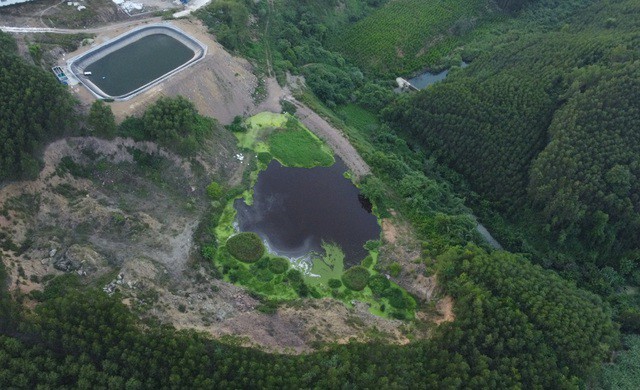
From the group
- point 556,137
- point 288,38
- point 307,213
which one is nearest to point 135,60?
point 288,38

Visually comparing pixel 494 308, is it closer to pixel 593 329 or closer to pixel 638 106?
pixel 593 329

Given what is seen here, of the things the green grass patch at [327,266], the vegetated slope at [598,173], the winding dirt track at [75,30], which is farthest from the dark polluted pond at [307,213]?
the winding dirt track at [75,30]

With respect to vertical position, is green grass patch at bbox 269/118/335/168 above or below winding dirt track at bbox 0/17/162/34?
below

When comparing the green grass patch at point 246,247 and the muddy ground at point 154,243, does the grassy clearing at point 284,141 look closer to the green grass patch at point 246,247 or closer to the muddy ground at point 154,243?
the muddy ground at point 154,243

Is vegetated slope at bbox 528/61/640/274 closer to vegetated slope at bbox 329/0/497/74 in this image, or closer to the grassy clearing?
the grassy clearing

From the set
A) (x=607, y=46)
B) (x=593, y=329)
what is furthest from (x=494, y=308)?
(x=607, y=46)

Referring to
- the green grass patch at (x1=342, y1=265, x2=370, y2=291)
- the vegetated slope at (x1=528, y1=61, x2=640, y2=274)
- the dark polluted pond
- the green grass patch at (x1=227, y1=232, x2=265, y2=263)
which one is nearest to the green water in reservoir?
the dark polluted pond
